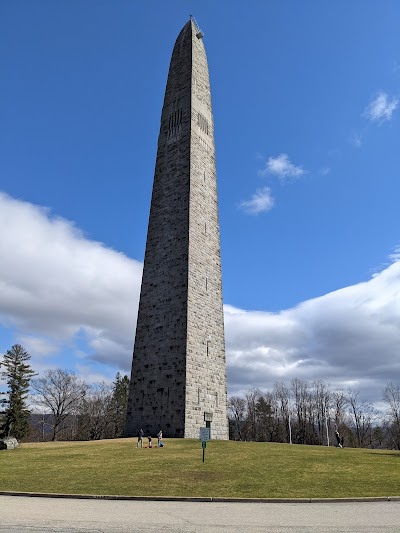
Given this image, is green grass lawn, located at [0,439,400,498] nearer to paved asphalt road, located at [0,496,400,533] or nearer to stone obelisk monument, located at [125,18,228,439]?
paved asphalt road, located at [0,496,400,533]

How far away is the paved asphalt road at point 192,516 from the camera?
25.9 feet

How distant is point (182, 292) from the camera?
30.8 meters

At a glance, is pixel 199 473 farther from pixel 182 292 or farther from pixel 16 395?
pixel 16 395

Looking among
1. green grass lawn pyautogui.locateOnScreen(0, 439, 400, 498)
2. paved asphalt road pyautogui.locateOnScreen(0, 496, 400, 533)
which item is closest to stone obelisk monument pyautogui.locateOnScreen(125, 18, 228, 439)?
green grass lawn pyautogui.locateOnScreen(0, 439, 400, 498)

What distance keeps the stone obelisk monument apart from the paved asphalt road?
17052 millimetres

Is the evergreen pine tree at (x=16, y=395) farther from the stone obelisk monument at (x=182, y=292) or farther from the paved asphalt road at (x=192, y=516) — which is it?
the paved asphalt road at (x=192, y=516)

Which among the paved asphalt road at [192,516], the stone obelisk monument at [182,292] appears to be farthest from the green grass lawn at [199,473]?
the stone obelisk monument at [182,292]

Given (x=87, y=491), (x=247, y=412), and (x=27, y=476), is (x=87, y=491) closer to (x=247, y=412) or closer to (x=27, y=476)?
(x=27, y=476)

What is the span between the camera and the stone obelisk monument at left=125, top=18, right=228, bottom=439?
1126 inches

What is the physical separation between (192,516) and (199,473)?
5970 millimetres

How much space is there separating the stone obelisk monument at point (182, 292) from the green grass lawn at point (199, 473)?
24.0ft

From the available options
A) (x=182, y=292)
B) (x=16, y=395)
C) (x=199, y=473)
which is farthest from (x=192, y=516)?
(x=16, y=395)

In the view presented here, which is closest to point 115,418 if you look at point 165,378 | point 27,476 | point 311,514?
point 165,378

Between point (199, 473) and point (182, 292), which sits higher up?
point (182, 292)
